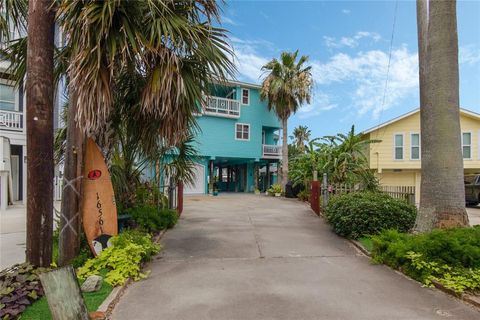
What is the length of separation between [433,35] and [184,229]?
24.9 feet

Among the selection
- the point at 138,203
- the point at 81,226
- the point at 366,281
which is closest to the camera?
the point at 366,281

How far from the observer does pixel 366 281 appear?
528 centimetres

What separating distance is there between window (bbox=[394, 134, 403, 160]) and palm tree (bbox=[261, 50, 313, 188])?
6527 mm

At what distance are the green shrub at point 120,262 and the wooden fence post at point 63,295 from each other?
135 cm

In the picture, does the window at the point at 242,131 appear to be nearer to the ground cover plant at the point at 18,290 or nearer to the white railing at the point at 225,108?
the white railing at the point at 225,108

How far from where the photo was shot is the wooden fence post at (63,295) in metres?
3.46

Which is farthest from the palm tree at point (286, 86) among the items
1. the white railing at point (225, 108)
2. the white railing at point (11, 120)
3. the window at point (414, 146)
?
the white railing at point (11, 120)

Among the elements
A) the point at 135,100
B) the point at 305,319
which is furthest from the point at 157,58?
the point at 305,319

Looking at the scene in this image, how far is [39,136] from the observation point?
16.0ft

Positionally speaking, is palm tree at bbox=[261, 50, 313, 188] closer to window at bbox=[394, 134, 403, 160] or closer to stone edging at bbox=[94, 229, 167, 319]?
window at bbox=[394, 134, 403, 160]

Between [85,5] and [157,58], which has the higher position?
[85,5]

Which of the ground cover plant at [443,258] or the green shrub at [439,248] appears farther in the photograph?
the green shrub at [439,248]

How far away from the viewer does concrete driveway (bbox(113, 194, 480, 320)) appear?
4.09 meters

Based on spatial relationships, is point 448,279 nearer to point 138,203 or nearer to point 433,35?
point 433,35
